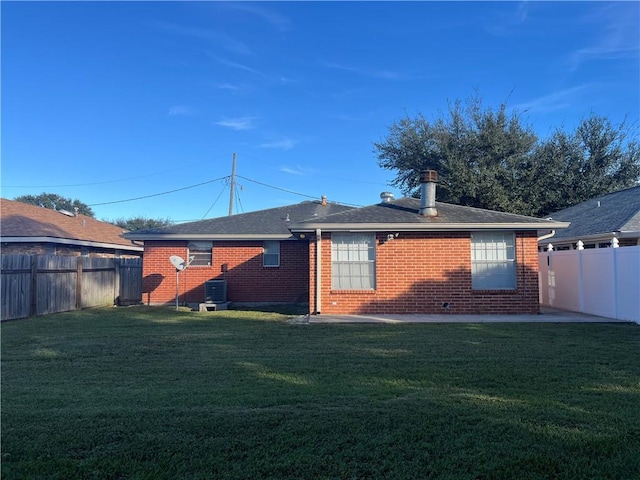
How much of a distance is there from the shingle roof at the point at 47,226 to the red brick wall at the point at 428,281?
10.3 metres

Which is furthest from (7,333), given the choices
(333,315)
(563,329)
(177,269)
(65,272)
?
(563,329)

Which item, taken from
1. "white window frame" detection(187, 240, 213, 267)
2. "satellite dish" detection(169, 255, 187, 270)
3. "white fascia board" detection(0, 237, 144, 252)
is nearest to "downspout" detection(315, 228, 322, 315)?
"satellite dish" detection(169, 255, 187, 270)

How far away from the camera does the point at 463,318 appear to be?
11.2 metres

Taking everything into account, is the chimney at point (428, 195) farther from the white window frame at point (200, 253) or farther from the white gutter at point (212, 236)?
the white window frame at point (200, 253)

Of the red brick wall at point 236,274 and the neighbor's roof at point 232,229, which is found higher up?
the neighbor's roof at point 232,229

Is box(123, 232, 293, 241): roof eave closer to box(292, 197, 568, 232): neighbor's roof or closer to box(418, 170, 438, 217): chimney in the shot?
box(292, 197, 568, 232): neighbor's roof

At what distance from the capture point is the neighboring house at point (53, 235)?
18.0m

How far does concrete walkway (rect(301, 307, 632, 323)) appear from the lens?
10.7 metres

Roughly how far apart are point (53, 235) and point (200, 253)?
6.49 meters

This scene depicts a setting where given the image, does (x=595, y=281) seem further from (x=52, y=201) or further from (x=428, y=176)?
(x=52, y=201)

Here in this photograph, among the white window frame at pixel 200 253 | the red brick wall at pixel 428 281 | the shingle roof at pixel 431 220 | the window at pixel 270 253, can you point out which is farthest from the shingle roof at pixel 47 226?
the red brick wall at pixel 428 281

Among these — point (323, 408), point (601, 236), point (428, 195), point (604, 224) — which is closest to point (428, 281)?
point (428, 195)

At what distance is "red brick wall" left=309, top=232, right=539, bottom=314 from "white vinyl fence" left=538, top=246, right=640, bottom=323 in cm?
146

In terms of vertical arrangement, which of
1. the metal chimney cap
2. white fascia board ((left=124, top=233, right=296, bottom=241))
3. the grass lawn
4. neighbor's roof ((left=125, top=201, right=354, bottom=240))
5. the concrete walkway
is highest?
the metal chimney cap
